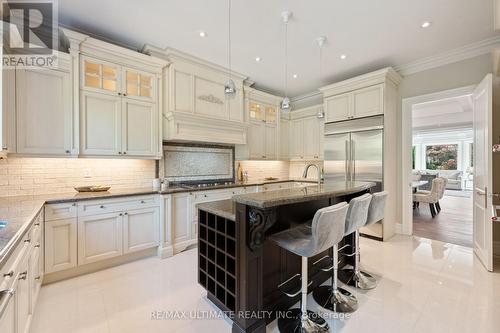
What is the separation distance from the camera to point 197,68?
359cm

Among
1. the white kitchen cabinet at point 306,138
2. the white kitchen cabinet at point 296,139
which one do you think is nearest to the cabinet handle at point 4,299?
the white kitchen cabinet at point 306,138

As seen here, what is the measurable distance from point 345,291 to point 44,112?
3.74 m

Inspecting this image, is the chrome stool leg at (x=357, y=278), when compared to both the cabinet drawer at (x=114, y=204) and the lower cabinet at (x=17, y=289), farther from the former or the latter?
the lower cabinet at (x=17, y=289)

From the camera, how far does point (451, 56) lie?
11.1 feet

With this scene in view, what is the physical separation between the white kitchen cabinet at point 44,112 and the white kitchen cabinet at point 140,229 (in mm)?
1057

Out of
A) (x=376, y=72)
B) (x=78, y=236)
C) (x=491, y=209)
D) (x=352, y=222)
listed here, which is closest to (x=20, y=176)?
(x=78, y=236)

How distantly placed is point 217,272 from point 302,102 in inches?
184

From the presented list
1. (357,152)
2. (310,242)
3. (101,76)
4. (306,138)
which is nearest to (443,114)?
(306,138)

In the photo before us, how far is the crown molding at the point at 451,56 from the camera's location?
3.09 m

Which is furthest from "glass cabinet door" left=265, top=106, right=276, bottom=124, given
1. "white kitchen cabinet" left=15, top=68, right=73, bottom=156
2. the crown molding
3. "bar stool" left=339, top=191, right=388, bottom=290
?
"white kitchen cabinet" left=15, top=68, right=73, bottom=156

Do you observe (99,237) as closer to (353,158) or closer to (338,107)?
(353,158)

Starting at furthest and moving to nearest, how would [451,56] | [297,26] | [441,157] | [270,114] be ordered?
[441,157] → [270,114] → [451,56] → [297,26]

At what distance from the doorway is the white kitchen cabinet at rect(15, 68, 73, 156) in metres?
5.02

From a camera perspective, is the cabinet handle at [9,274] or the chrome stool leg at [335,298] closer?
the cabinet handle at [9,274]
